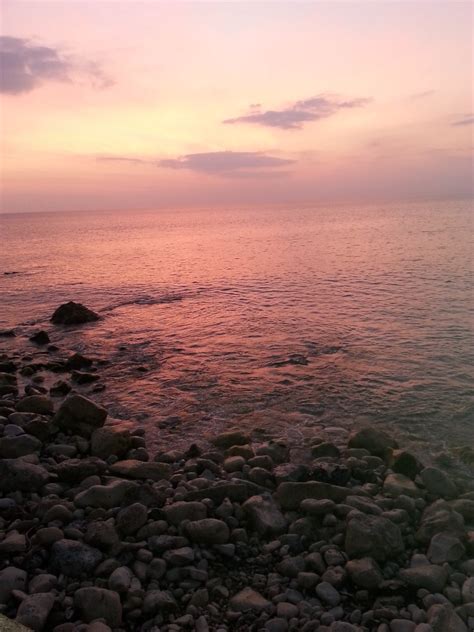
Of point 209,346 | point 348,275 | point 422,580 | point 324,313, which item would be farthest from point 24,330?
point 348,275

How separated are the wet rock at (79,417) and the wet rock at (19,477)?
2407mm

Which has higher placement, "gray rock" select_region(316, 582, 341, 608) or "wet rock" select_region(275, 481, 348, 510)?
"wet rock" select_region(275, 481, 348, 510)

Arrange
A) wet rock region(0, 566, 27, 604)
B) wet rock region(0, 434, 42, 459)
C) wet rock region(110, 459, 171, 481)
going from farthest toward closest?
wet rock region(0, 434, 42, 459) < wet rock region(110, 459, 171, 481) < wet rock region(0, 566, 27, 604)

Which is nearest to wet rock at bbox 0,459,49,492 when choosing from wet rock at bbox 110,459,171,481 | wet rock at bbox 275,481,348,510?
wet rock at bbox 110,459,171,481

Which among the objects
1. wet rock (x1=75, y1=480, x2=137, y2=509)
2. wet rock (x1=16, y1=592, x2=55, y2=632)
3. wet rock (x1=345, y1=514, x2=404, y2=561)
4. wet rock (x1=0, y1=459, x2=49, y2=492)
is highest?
wet rock (x1=0, y1=459, x2=49, y2=492)

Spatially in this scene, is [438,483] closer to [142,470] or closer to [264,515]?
[264,515]

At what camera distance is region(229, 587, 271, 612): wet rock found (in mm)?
5773

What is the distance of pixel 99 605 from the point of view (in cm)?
561

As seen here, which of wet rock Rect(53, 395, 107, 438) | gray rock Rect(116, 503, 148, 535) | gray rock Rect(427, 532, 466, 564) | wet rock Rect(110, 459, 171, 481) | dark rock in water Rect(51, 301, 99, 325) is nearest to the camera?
gray rock Rect(427, 532, 466, 564)

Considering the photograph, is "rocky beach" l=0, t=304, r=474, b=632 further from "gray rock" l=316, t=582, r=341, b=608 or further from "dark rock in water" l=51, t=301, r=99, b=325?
"dark rock in water" l=51, t=301, r=99, b=325

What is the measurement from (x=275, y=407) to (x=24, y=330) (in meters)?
15.4

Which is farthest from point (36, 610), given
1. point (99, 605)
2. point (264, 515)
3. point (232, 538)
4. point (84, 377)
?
point (84, 377)

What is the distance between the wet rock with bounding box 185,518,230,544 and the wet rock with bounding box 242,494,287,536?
1.73 feet

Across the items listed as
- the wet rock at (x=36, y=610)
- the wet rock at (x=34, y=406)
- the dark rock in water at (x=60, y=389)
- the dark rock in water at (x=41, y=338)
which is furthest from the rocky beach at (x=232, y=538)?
the dark rock in water at (x=41, y=338)
